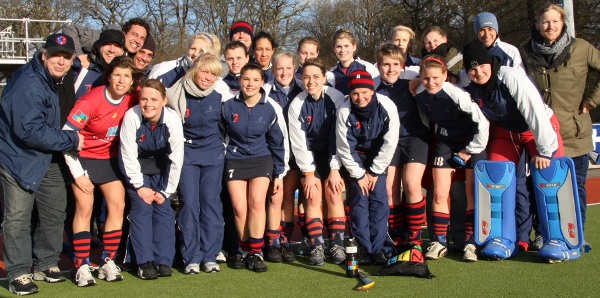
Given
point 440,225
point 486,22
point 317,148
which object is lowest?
point 440,225

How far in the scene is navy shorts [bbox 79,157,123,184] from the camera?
5.30 metres

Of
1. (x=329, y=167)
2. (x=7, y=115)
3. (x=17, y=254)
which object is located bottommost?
(x=17, y=254)

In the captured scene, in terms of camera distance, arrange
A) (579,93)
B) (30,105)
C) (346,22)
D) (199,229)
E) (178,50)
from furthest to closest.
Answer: (346,22) → (178,50) → (579,93) → (199,229) → (30,105)

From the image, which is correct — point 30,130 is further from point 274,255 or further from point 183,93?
point 274,255

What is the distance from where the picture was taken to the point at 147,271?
530 cm

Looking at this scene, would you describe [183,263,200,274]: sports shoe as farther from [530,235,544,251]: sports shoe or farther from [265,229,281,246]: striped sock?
[530,235,544,251]: sports shoe

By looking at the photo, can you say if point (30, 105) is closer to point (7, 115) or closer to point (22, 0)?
point (7, 115)

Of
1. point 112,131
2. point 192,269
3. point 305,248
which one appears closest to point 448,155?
point 305,248

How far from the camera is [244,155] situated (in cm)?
573

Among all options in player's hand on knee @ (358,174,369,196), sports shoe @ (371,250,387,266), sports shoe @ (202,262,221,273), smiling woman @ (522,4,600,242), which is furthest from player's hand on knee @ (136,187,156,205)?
smiling woman @ (522,4,600,242)

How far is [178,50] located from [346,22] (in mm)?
9768

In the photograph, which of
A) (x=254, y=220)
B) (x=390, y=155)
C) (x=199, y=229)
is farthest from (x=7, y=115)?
(x=390, y=155)

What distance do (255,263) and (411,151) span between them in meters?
1.71

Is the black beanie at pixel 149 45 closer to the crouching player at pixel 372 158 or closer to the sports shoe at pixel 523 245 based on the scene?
the crouching player at pixel 372 158
